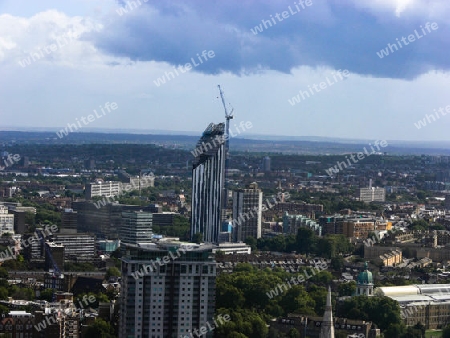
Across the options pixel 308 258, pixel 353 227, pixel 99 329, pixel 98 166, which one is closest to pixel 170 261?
pixel 99 329

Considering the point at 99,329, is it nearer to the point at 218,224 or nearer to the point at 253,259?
the point at 253,259

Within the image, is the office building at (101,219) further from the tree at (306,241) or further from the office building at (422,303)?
the office building at (422,303)

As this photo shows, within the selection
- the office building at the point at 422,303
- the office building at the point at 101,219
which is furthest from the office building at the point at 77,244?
the office building at the point at 422,303

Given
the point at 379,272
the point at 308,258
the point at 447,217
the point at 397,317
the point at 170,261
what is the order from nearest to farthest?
the point at 170,261
the point at 397,317
the point at 379,272
the point at 308,258
the point at 447,217

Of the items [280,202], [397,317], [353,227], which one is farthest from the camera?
[280,202]

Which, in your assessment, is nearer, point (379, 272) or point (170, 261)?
point (170, 261)
